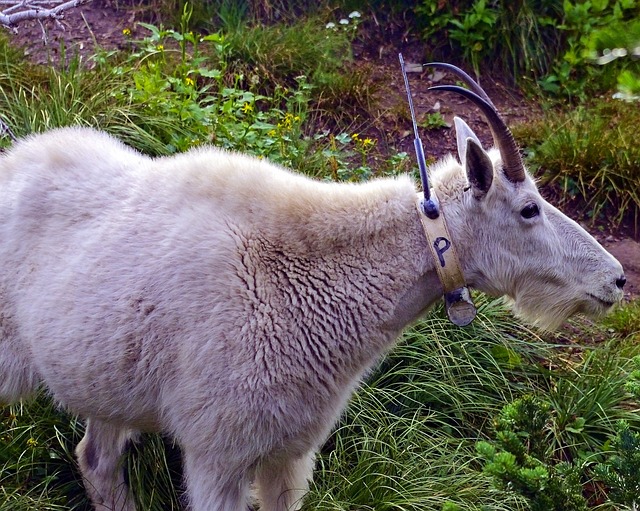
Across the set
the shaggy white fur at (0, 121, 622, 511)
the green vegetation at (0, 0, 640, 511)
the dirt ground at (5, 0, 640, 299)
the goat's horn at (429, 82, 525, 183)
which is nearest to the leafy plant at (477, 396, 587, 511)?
the green vegetation at (0, 0, 640, 511)

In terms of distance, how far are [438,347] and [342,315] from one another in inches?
67.1

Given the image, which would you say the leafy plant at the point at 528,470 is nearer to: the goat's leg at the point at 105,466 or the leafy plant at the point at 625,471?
the leafy plant at the point at 625,471

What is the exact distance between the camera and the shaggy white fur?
3.51 meters

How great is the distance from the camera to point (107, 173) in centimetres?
399

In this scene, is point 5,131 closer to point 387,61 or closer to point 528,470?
point 387,61

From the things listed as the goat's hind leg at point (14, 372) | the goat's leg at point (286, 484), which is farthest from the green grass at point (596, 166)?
the goat's hind leg at point (14, 372)

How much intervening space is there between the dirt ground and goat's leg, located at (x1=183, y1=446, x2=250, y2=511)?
4.19m

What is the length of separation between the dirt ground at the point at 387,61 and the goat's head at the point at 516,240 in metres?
3.51

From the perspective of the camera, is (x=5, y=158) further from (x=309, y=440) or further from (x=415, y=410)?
(x=415, y=410)

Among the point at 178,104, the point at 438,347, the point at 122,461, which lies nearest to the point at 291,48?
the point at 178,104

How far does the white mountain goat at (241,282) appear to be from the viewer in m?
3.51

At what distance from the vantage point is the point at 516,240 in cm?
375

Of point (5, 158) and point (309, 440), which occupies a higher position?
point (5, 158)

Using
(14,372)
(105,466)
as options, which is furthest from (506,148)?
(105,466)
